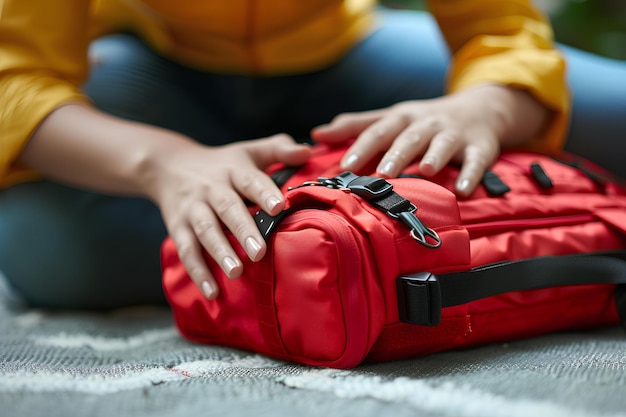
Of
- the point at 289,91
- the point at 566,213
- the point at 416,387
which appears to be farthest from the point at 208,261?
the point at 289,91

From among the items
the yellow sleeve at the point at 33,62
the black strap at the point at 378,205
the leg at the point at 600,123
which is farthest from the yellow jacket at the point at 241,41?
the black strap at the point at 378,205

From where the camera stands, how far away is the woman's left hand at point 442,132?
0.64 meters

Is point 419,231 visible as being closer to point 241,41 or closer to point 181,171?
point 181,171

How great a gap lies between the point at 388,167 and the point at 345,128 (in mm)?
98

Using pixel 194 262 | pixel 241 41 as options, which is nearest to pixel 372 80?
pixel 241 41

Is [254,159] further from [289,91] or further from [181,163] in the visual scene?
[289,91]

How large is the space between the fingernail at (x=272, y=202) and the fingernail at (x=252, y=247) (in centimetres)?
3

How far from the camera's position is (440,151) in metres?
0.66

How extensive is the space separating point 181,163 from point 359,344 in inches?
10.9

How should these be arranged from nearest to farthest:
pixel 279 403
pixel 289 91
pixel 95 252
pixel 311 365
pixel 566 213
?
pixel 279 403
pixel 311 365
pixel 566 213
pixel 95 252
pixel 289 91

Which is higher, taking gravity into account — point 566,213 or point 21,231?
point 566,213

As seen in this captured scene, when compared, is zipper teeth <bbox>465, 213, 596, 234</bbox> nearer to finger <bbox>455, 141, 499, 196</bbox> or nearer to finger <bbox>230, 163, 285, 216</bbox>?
finger <bbox>455, 141, 499, 196</bbox>

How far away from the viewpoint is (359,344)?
1.72ft

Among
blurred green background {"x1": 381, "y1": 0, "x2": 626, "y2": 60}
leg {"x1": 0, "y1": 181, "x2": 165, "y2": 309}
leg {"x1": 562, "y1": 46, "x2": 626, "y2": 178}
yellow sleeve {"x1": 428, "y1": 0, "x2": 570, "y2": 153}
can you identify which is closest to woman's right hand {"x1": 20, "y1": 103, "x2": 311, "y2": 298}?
leg {"x1": 0, "y1": 181, "x2": 165, "y2": 309}
